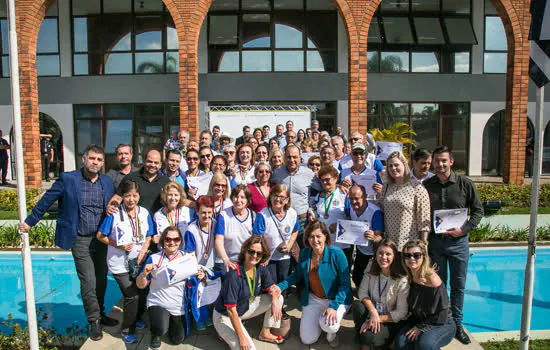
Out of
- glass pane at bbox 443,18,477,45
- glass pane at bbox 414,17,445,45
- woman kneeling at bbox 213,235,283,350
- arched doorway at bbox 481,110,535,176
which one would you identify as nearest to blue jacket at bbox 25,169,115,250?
woman kneeling at bbox 213,235,283,350

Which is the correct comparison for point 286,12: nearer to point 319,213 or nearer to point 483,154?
point 483,154

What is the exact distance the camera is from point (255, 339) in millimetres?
4727

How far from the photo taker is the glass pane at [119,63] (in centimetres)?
1733

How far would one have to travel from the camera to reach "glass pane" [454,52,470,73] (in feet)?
57.7

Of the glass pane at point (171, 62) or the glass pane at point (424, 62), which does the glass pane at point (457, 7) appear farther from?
the glass pane at point (171, 62)

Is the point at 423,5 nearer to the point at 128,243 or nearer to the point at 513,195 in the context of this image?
the point at 513,195

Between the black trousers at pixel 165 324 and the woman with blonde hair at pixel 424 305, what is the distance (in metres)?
2.35

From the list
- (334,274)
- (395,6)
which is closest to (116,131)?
(395,6)

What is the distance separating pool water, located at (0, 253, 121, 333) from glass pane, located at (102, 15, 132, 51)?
439 inches

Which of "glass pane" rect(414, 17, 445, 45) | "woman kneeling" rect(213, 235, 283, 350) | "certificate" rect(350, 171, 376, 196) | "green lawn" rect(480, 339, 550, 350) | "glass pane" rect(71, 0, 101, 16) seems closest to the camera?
"woman kneeling" rect(213, 235, 283, 350)

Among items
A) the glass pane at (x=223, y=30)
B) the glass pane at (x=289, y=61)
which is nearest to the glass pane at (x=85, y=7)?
the glass pane at (x=223, y=30)

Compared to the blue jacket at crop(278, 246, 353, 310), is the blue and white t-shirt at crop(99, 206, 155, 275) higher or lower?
higher

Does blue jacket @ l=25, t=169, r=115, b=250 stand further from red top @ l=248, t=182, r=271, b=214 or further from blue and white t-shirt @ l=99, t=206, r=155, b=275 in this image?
red top @ l=248, t=182, r=271, b=214

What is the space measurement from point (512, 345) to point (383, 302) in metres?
1.90
